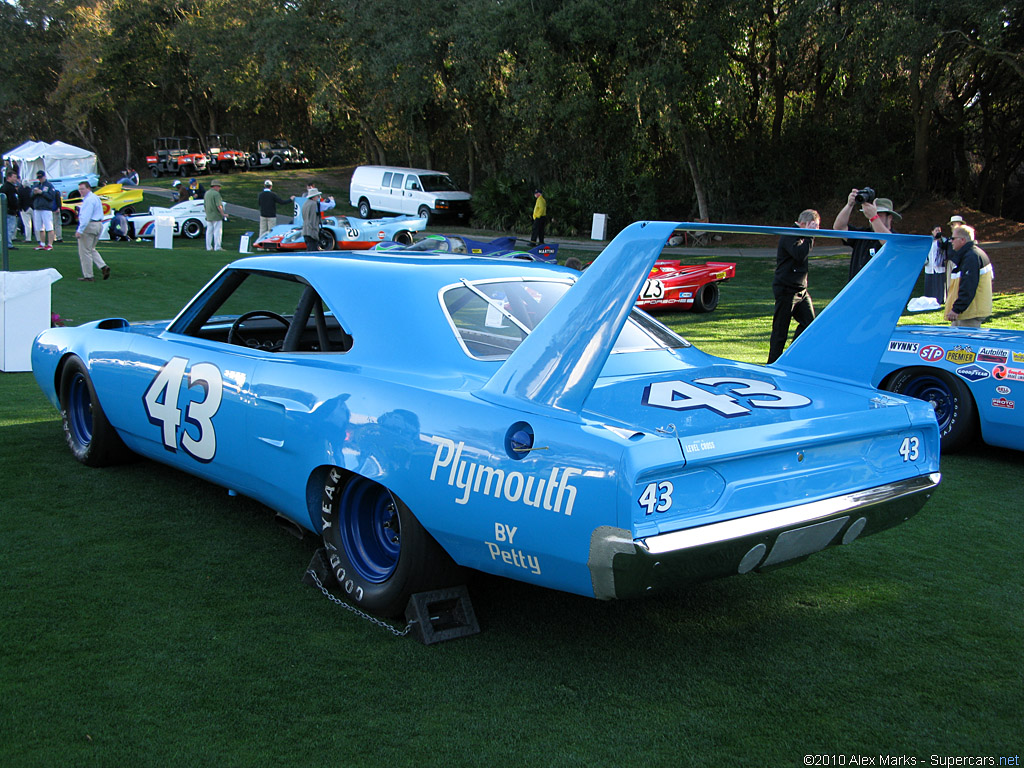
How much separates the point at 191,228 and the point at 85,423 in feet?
65.0

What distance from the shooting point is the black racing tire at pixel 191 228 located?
77.0ft

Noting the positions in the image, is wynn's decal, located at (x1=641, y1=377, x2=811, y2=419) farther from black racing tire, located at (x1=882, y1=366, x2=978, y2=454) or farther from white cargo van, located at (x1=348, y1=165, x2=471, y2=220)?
white cargo van, located at (x1=348, y1=165, x2=471, y2=220)

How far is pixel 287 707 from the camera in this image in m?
2.74

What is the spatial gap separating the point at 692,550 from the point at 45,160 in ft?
119

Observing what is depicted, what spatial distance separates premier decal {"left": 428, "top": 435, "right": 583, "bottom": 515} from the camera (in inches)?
105

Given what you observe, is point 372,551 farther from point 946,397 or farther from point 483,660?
point 946,397

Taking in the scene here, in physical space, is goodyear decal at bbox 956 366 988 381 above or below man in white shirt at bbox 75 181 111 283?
below

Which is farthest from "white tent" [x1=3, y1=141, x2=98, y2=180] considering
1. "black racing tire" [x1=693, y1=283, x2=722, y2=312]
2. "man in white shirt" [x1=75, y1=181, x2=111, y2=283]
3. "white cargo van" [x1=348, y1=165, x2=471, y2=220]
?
"black racing tire" [x1=693, y1=283, x2=722, y2=312]

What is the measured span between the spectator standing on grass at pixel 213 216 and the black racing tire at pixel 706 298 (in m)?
11.3

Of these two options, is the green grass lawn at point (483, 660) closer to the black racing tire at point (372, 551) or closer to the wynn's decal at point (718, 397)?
the black racing tire at point (372, 551)

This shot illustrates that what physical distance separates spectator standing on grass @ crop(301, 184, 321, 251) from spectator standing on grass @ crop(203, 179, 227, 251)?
2.61m

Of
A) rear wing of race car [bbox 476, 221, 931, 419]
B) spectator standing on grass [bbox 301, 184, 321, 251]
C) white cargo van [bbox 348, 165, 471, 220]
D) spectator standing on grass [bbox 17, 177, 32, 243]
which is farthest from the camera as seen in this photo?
white cargo van [bbox 348, 165, 471, 220]

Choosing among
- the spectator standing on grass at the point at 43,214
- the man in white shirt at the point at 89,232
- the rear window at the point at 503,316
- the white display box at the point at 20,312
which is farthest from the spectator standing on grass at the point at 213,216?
the rear window at the point at 503,316

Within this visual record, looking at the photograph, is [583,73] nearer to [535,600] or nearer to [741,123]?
[741,123]
